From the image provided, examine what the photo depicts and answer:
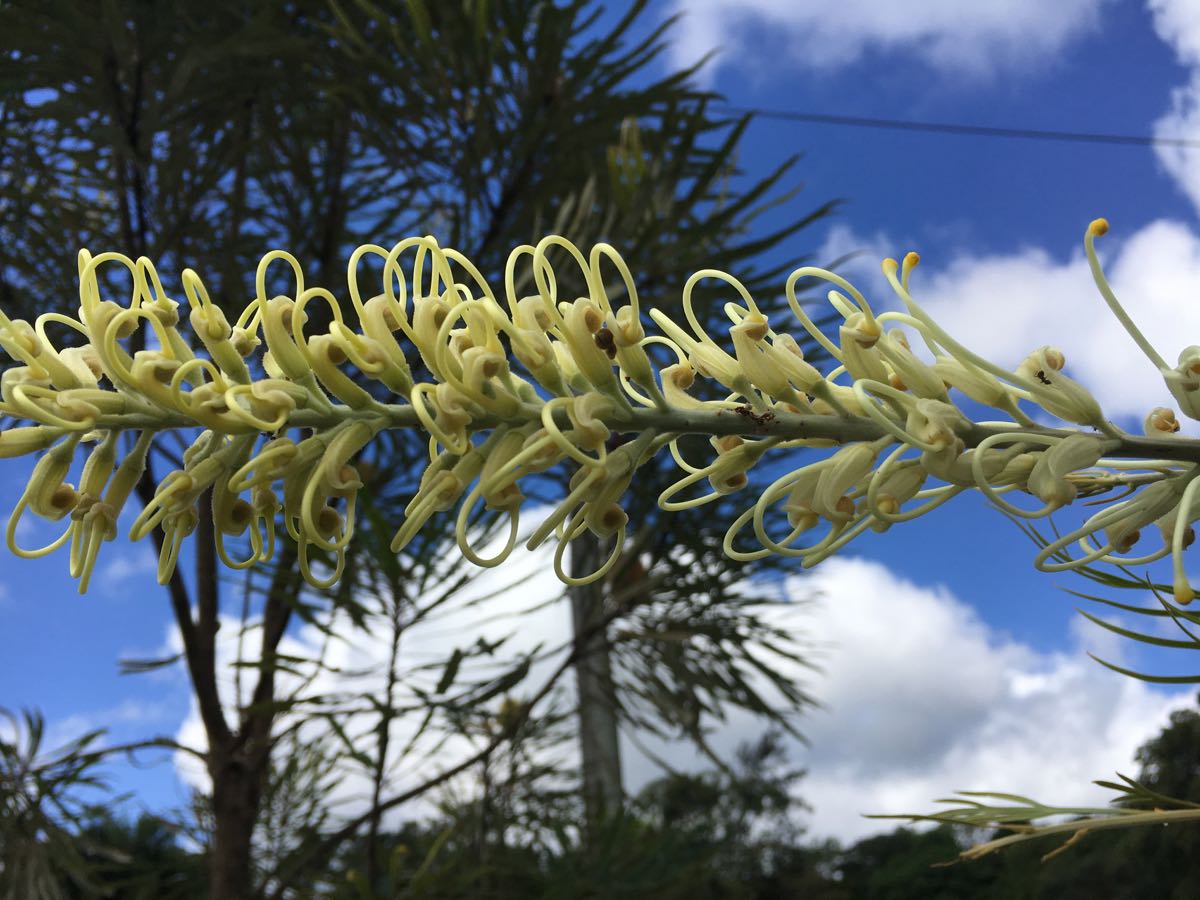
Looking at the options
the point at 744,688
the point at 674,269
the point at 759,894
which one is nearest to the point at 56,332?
the point at 674,269

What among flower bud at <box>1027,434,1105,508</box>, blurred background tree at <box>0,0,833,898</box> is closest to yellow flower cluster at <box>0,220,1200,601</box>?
flower bud at <box>1027,434,1105,508</box>

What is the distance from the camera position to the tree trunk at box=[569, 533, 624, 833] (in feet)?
4.14

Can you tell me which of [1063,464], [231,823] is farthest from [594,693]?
[1063,464]

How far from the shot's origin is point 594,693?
61.6 inches

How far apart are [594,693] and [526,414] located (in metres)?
1.33

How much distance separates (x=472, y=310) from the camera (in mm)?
278

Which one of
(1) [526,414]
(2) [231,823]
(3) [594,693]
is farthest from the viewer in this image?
(3) [594,693]

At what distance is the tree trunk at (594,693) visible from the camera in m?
1.26

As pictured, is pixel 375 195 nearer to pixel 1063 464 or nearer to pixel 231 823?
pixel 231 823

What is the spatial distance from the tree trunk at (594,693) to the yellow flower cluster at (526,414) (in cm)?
85

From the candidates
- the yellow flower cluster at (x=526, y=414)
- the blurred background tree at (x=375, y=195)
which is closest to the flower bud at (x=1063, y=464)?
the yellow flower cluster at (x=526, y=414)

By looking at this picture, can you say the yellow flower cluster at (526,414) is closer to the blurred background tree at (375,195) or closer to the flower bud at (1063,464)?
the flower bud at (1063,464)

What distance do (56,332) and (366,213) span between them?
0.41 m

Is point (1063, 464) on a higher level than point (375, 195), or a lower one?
lower
